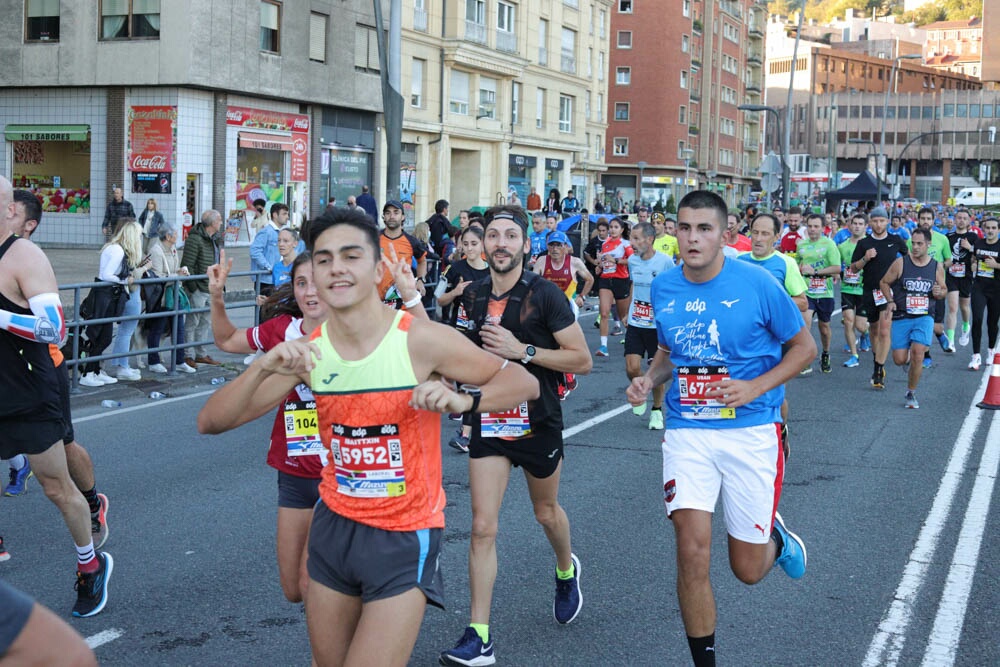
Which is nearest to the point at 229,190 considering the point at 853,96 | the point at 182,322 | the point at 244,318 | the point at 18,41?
the point at 18,41

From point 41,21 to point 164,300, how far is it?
72.2ft

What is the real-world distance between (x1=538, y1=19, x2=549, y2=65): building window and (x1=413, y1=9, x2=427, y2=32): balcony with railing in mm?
10064

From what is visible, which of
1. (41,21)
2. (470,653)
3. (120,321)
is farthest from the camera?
(41,21)

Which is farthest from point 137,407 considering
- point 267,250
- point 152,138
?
point 152,138

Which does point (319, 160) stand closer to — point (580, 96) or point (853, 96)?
point (580, 96)

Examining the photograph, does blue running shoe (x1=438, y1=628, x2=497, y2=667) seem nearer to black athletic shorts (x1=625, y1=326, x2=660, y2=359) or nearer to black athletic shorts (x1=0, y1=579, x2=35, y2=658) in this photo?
black athletic shorts (x1=0, y1=579, x2=35, y2=658)

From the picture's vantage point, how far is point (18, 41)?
32.0 m

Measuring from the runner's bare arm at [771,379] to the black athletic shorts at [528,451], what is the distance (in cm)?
92

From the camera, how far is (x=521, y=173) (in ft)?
165

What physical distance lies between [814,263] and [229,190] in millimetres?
20328

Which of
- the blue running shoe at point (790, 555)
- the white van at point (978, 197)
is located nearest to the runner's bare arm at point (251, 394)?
the blue running shoe at point (790, 555)

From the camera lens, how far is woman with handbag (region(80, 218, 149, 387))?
A: 12.1m

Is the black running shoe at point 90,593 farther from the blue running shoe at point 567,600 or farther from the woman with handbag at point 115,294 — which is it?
the woman with handbag at point 115,294

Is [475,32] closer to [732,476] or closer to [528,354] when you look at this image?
[528,354]
